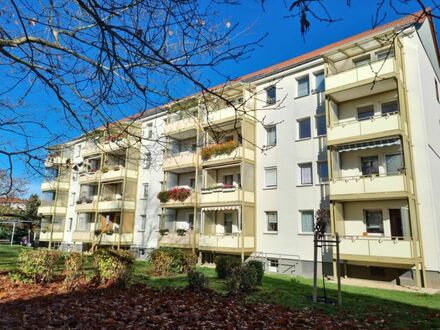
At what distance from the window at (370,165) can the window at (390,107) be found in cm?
266

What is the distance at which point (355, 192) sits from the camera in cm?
1886

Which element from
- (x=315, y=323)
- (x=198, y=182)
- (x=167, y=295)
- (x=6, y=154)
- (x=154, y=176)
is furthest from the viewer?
(x=154, y=176)

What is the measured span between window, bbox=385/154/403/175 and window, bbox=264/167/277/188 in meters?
7.34

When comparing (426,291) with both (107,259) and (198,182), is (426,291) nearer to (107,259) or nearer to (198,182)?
(107,259)

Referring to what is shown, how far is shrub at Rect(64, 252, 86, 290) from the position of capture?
10477 millimetres

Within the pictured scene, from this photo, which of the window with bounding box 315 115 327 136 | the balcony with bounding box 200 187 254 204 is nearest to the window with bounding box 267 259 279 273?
the balcony with bounding box 200 187 254 204

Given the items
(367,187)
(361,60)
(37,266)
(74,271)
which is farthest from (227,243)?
(361,60)

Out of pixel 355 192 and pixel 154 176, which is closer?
pixel 355 192

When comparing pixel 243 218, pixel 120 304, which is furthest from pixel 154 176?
pixel 120 304

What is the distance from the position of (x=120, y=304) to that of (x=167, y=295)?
1993mm

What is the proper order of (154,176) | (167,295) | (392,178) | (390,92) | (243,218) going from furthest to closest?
(154,176), (243,218), (390,92), (392,178), (167,295)

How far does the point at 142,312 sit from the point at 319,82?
19.6 meters

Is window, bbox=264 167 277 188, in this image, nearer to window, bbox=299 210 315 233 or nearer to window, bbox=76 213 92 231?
window, bbox=299 210 315 233

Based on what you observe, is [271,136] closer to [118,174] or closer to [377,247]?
[377,247]
